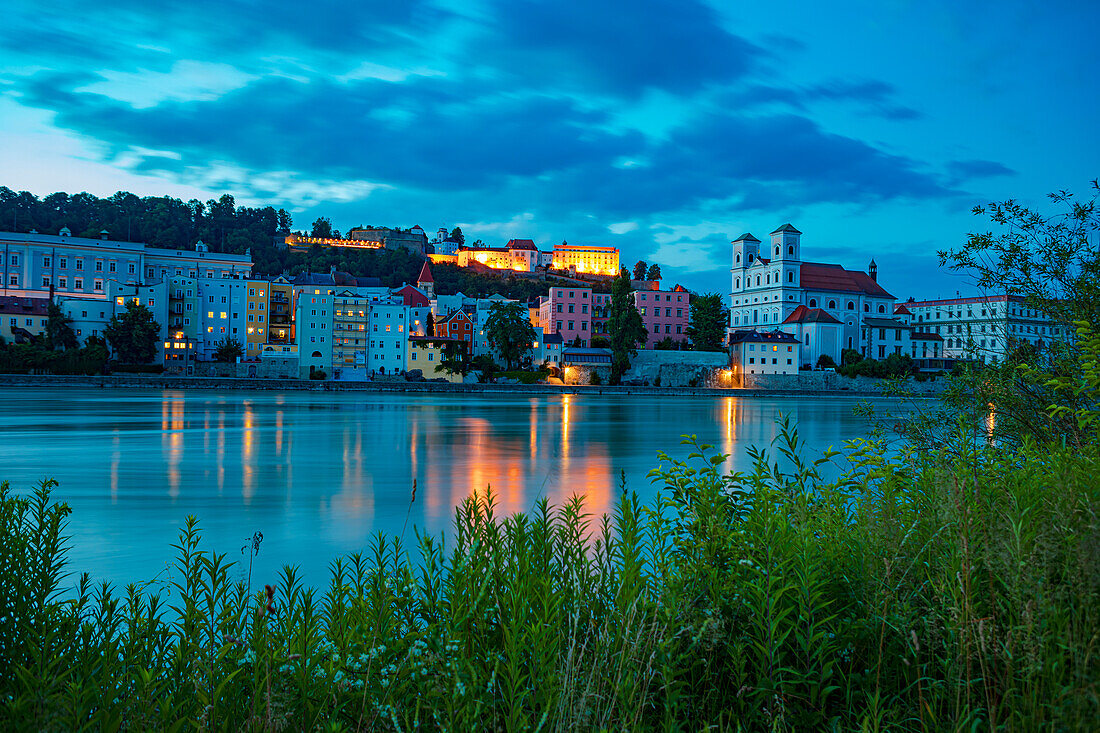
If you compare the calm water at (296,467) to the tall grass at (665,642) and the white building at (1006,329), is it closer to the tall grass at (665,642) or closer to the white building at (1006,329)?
the tall grass at (665,642)

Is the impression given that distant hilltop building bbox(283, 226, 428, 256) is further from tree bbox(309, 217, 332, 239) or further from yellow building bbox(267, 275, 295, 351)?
yellow building bbox(267, 275, 295, 351)

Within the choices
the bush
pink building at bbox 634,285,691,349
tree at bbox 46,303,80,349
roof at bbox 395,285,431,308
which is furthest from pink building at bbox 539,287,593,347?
tree at bbox 46,303,80,349

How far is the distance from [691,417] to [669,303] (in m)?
61.9

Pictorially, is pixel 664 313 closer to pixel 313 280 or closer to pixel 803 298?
pixel 803 298

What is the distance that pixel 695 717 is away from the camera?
3.45 metres

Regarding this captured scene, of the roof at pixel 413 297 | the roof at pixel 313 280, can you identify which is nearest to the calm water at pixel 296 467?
the roof at pixel 313 280

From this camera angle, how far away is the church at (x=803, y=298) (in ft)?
324

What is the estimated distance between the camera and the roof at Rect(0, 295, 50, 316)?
87.0m

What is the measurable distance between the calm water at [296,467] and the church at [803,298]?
62913 mm

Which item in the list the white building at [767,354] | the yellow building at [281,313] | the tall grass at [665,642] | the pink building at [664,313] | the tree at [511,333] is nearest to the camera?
the tall grass at [665,642]

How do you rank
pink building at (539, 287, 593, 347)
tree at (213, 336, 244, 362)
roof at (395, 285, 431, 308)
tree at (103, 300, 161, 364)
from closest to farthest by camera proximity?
1. tree at (103, 300, 161, 364)
2. tree at (213, 336, 244, 362)
3. pink building at (539, 287, 593, 347)
4. roof at (395, 285, 431, 308)

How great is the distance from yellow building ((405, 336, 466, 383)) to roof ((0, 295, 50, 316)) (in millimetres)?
43979

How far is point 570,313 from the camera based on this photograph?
327 feet

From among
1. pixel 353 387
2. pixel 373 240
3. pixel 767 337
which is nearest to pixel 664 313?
pixel 767 337
